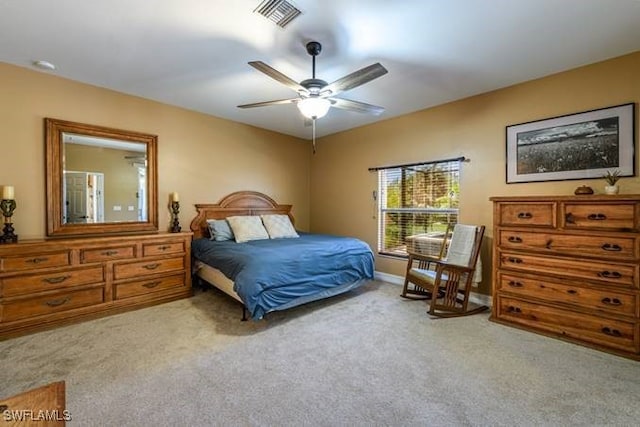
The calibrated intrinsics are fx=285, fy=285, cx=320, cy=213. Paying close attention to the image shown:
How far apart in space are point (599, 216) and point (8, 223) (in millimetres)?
5245

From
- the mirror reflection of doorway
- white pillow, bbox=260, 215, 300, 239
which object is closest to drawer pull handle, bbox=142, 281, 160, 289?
the mirror reflection of doorway

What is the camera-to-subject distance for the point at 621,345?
7.28 feet

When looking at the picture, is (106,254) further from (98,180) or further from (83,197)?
(98,180)

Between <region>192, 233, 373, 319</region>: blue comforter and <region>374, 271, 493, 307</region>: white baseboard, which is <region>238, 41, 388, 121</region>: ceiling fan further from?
<region>374, 271, 493, 307</region>: white baseboard

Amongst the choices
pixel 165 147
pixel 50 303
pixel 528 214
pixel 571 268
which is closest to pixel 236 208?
pixel 165 147

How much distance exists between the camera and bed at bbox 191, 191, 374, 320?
262 centimetres

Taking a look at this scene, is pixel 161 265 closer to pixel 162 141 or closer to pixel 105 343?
pixel 105 343

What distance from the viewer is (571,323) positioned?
2439mm

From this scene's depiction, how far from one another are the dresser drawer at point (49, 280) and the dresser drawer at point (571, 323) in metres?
4.12

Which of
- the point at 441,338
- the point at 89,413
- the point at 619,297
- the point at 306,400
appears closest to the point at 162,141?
the point at 89,413

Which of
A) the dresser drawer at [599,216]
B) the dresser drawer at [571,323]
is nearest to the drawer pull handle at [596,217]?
the dresser drawer at [599,216]

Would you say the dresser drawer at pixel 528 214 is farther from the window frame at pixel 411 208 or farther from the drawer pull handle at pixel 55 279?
the drawer pull handle at pixel 55 279

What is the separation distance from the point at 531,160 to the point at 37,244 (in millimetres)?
4929

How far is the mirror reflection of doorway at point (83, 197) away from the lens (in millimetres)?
3141
